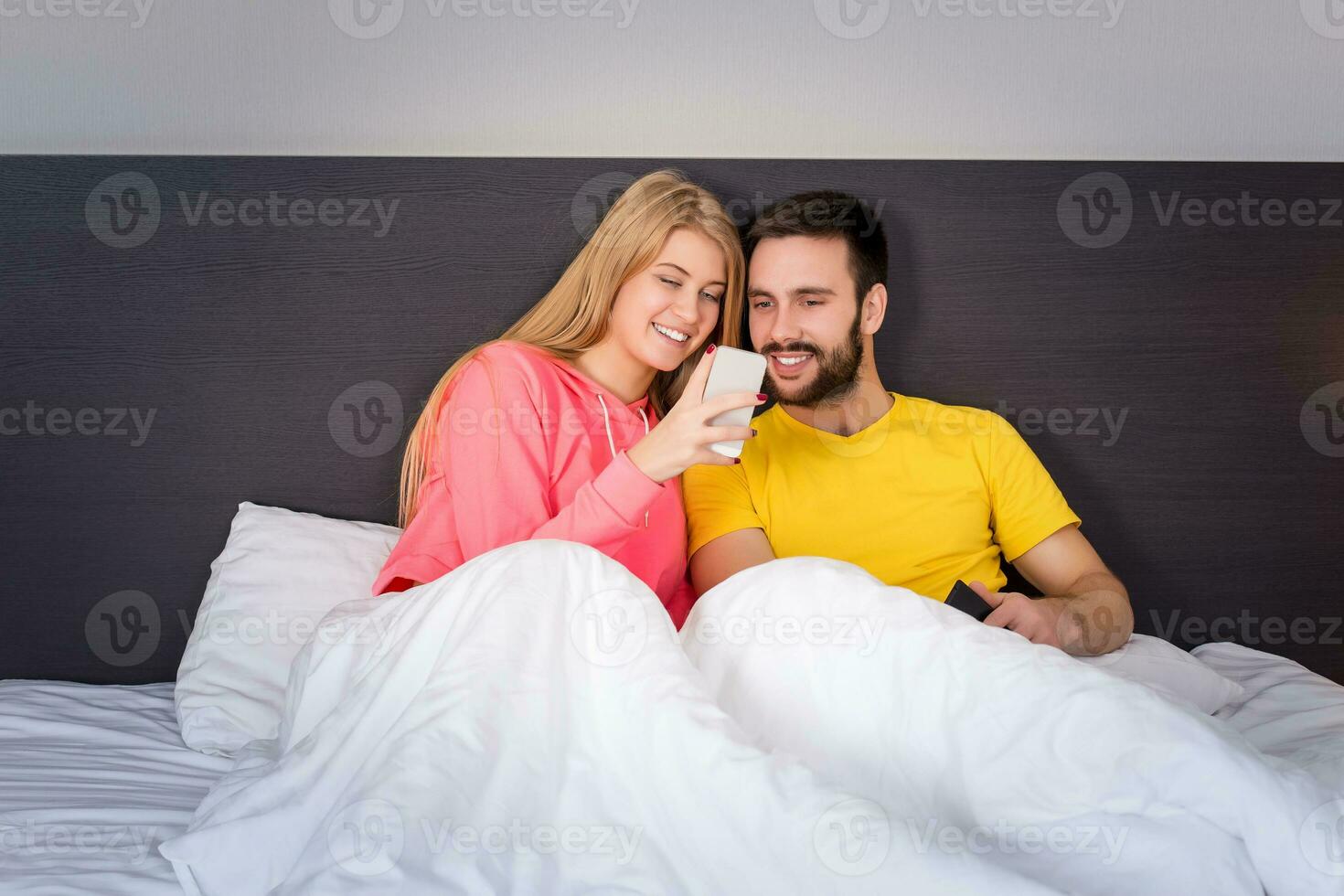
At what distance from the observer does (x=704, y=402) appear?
1.33m

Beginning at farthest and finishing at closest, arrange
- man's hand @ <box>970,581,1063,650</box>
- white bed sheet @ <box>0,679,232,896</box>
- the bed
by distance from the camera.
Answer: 1. the bed
2. man's hand @ <box>970,581,1063,650</box>
3. white bed sheet @ <box>0,679,232,896</box>

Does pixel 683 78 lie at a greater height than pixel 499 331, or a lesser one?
greater

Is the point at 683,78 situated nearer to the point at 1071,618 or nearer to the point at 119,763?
the point at 1071,618

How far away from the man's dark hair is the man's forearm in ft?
2.12

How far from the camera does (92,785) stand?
47.4 inches

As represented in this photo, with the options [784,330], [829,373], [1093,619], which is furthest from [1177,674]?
[784,330]

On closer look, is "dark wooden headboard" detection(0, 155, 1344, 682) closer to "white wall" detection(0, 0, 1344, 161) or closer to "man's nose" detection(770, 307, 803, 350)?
"white wall" detection(0, 0, 1344, 161)

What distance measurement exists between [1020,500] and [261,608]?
1.33m

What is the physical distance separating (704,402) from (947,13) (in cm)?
113

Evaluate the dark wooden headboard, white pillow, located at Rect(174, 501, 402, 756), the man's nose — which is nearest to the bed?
the dark wooden headboard

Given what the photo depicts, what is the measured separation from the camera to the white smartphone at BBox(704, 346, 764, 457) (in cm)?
134

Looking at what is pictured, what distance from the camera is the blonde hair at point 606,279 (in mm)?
1609

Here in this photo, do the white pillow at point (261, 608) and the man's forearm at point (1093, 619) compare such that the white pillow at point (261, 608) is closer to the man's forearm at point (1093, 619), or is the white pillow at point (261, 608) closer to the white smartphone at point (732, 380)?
the white smartphone at point (732, 380)

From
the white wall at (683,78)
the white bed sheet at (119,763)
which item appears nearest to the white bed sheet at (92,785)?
the white bed sheet at (119,763)
